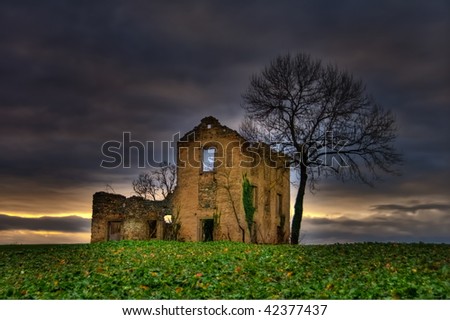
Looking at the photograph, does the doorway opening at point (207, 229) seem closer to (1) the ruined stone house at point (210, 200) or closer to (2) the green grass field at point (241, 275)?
(1) the ruined stone house at point (210, 200)

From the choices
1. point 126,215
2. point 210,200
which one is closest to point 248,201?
point 210,200

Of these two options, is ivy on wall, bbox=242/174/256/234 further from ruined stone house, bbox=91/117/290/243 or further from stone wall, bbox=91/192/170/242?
stone wall, bbox=91/192/170/242

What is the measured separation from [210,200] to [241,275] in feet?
57.2

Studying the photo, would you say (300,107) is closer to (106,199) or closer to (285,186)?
(285,186)

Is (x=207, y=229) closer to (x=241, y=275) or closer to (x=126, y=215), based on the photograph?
(x=126, y=215)

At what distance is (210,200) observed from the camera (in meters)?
31.0

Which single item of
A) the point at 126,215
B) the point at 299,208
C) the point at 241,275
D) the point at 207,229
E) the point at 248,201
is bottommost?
the point at 241,275

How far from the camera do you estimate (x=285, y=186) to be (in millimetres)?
36656

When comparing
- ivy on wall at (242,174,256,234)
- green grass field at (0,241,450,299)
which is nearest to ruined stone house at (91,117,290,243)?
ivy on wall at (242,174,256,234)
